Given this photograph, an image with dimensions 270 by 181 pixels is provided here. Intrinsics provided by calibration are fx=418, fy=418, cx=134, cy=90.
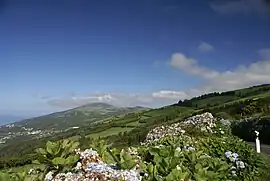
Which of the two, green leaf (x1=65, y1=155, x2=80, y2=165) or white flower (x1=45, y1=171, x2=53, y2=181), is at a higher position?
green leaf (x1=65, y1=155, x2=80, y2=165)

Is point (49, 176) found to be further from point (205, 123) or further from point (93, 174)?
point (205, 123)

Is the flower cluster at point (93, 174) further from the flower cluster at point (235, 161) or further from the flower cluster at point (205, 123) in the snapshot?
the flower cluster at point (205, 123)

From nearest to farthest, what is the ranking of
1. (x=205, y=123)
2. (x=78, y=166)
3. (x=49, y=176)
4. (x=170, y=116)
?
(x=49, y=176), (x=78, y=166), (x=205, y=123), (x=170, y=116)

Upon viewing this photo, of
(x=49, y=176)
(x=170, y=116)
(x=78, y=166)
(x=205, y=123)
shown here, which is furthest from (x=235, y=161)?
(x=170, y=116)

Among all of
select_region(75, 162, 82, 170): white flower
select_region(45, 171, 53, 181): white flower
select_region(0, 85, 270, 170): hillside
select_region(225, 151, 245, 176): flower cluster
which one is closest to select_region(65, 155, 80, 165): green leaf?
select_region(75, 162, 82, 170): white flower

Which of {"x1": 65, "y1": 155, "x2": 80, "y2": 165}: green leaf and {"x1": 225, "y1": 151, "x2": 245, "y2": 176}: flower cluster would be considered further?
{"x1": 225, "y1": 151, "x2": 245, "y2": 176}: flower cluster

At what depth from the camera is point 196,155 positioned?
641cm

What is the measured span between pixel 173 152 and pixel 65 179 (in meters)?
2.17

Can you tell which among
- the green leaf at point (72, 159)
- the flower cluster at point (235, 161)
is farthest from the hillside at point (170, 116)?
the green leaf at point (72, 159)

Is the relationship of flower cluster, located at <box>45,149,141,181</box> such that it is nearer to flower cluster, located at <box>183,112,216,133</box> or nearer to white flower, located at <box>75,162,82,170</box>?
white flower, located at <box>75,162,82,170</box>

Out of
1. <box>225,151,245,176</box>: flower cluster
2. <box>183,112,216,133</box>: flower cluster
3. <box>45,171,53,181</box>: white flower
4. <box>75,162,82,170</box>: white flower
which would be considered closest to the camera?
<box>45,171,53,181</box>: white flower

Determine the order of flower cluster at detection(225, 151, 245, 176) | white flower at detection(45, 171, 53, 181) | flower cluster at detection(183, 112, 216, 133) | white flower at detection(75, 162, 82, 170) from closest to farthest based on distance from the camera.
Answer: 1. white flower at detection(45, 171, 53, 181)
2. white flower at detection(75, 162, 82, 170)
3. flower cluster at detection(225, 151, 245, 176)
4. flower cluster at detection(183, 112, 216, 133)

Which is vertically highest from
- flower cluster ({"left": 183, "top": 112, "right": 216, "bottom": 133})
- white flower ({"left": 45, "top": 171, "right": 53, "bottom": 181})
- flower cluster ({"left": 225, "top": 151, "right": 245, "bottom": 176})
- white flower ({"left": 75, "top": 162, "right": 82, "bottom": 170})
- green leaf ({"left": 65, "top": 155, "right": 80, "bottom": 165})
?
flower cluster ({"left": 183, "top": 112, "right": 216, "bottom": 133})

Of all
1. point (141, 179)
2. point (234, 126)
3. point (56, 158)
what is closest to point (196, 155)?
point (141, 179)
